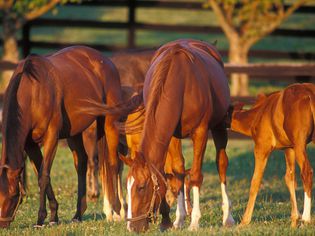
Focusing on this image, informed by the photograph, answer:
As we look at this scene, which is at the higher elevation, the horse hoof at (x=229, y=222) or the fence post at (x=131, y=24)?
the fence post at (x=131, y=24)

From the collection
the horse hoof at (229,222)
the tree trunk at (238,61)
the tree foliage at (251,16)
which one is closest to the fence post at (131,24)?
the tree foliage at (251,16)

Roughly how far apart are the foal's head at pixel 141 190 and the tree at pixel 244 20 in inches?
651

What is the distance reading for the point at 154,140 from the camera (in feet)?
29.4

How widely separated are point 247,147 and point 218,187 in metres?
5.27

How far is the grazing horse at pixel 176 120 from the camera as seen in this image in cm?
876

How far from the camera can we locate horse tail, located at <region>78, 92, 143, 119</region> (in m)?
10.7

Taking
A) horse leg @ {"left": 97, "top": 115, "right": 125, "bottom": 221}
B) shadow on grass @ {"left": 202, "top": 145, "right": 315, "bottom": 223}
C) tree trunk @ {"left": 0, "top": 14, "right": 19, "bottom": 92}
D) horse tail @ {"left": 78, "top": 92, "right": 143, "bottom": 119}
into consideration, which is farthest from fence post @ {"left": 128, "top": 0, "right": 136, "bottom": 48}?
horse tail @ {"left": 78, "top": 92, "right": 143, "bottom": 119}

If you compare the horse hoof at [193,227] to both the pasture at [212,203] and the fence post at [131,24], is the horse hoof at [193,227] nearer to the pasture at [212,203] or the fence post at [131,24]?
the pasture at [212,203]

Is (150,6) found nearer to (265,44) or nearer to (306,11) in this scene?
(306,11)

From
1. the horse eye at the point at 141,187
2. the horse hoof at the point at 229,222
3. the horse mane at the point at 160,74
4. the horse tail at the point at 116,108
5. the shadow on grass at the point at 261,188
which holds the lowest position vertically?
the shadow on grass at the point at 261,188

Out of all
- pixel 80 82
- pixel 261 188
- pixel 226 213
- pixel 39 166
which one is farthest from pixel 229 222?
pixel 261 188

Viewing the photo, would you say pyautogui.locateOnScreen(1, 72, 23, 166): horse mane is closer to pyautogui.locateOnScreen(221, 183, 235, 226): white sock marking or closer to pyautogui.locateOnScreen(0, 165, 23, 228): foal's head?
pyautogui.locateOnScreen(0, 165, 23, 228): foal's head

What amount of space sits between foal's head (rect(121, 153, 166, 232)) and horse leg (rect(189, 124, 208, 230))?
2.93 feet

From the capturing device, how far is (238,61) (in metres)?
26.0
